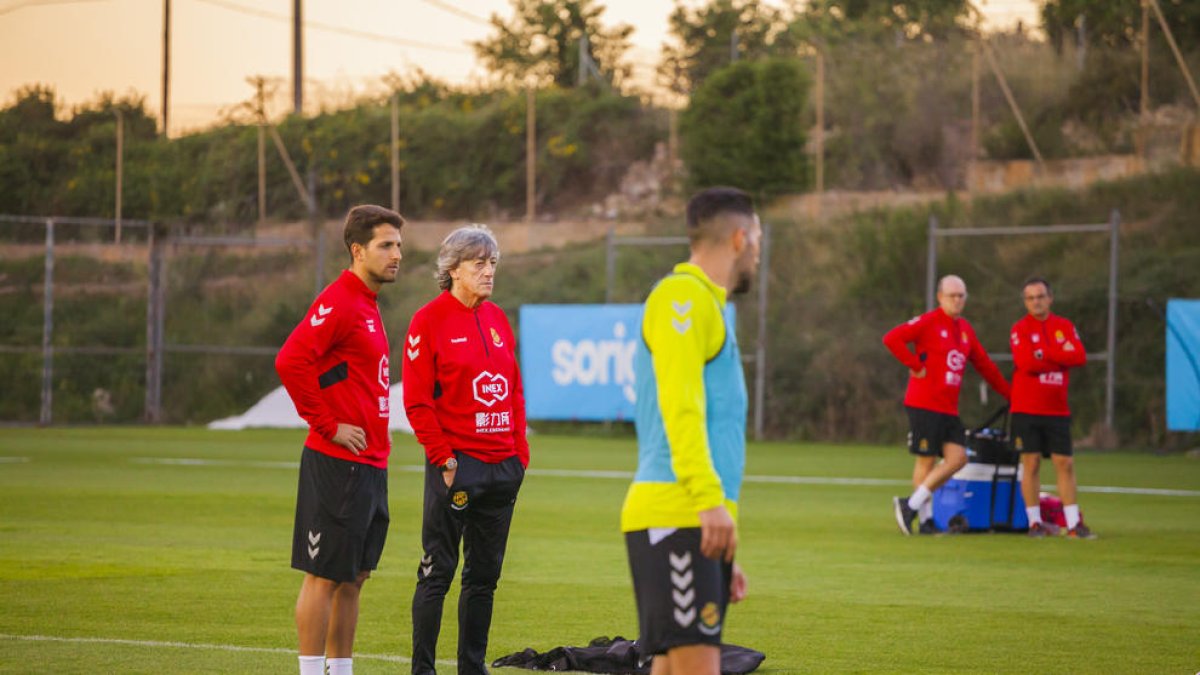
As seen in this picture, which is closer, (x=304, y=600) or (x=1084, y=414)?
(x=304, y=600)

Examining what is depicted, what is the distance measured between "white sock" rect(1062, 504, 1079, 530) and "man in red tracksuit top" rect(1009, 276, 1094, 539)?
75 millimetres

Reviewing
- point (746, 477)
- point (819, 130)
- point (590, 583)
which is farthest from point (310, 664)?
point (819, 130)

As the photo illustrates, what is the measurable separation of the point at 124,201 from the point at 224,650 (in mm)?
43759

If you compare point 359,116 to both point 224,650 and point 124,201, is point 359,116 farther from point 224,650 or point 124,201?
point 224,650

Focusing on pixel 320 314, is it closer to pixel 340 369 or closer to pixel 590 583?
pixel 340 369

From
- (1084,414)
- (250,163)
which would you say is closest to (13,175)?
(250,163)

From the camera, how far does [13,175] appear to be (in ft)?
165

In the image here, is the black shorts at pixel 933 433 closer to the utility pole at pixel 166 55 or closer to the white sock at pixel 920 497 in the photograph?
the white sock at pixel 920 497

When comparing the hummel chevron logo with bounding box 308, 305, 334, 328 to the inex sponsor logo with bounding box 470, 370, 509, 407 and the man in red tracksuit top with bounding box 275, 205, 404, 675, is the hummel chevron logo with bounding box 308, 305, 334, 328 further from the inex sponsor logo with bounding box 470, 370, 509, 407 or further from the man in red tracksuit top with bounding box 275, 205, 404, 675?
the inex sponsor logo with bounding box 470, 370, 509, 407

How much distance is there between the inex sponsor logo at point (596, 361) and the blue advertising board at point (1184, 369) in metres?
8.90

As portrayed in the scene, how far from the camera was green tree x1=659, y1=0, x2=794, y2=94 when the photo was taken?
5162 cm

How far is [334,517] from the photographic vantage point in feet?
23.1

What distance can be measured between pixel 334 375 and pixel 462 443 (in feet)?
2.98

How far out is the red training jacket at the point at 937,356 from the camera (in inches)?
598
